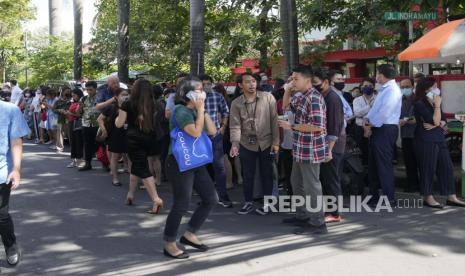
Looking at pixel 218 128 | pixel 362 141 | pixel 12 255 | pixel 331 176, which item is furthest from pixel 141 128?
pixel 362 141

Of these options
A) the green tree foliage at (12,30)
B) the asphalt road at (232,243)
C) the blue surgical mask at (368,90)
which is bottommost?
the asphalt road at (232,243)

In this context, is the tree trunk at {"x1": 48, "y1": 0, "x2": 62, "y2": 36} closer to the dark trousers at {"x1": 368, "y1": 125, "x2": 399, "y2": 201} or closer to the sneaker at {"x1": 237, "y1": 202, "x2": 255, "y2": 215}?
the sneaker at {"x1": 237, "y1": 202, "x2": 255, "y2": 215}

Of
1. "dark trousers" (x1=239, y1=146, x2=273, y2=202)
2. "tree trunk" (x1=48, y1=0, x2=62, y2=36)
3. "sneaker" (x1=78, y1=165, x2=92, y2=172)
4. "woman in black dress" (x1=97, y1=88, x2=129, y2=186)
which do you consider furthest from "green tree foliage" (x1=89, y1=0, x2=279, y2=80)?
"tree trunk" (x1=48, y1=0, x2=62, y2=36)

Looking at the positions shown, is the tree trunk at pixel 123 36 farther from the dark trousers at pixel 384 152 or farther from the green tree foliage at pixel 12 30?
the green tree foliage at pixel 12 30

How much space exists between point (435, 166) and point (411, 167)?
1.23 metres

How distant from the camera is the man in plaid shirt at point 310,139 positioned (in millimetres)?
6078

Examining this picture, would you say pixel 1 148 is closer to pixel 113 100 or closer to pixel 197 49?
pixel 113 100

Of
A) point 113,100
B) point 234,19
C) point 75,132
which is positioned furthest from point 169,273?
point 234,19

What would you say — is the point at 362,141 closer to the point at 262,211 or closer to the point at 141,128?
the point at 262,211

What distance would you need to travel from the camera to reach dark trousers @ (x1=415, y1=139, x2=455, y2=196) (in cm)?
736

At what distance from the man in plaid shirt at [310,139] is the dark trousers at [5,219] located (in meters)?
2.92

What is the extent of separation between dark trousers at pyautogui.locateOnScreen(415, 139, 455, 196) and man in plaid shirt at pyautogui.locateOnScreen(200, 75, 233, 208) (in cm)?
257

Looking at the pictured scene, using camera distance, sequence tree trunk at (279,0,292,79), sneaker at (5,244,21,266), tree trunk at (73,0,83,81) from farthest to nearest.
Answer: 1. tree trunk at (73,0,83,81)
2. tree trunk at (279,0,292,79)
3. sneaker at (5,244,21,266)

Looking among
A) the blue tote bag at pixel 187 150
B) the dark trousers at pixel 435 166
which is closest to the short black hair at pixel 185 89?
the blue tote bag at pixel 187 150
